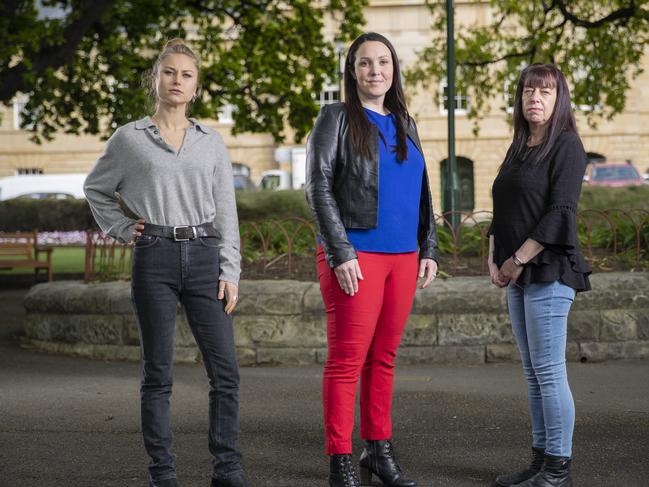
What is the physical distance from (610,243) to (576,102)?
290 inches

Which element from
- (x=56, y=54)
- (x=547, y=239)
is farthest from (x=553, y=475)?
(x=56, y=54)

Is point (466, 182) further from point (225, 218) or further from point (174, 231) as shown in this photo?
point (174, 231)

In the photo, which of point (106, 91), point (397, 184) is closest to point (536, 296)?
point (397, 184)

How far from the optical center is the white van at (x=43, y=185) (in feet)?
119

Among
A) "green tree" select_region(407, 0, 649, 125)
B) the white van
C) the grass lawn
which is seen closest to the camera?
"green tree" select_region(407, 0, 649, 125)

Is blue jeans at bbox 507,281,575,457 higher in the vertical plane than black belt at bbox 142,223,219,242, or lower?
lower

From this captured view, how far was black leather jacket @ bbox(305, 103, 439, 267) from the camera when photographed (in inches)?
172

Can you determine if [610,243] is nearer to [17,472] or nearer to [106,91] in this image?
[17,472]

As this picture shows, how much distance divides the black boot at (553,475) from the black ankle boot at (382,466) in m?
0.53

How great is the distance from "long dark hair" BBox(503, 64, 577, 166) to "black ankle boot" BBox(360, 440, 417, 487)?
1435 mm

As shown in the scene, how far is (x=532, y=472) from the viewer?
15.2ft

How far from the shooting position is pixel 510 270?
450cm

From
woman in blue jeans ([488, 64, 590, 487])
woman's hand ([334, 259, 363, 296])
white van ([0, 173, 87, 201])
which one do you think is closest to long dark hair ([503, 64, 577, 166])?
woman in blue jeans ([488, 64, 590, 487])

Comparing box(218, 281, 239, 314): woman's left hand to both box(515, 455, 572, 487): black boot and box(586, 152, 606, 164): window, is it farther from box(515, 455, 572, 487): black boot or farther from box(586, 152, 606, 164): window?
box(586, 152, 606, 164): window
